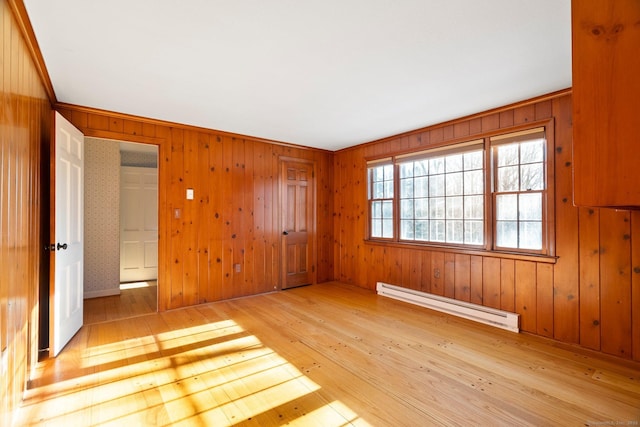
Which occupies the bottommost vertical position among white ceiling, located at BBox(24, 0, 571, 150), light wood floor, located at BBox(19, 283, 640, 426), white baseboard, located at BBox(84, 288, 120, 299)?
light wood floor, located at BBox(19, 283, 640, 426)

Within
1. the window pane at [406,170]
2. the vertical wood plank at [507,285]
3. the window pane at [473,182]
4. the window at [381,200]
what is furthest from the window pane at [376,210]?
the vertical wood plank at [507,285]

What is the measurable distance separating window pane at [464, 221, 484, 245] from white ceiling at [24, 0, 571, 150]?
4.35ft

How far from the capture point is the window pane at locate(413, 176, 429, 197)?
416cm

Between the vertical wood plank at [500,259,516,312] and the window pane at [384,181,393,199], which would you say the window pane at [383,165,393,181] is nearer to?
the window pane at [384,181,393,199]

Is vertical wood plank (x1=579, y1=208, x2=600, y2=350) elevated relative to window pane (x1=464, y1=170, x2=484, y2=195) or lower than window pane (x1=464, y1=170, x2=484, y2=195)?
lower

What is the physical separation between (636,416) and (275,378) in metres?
2.33

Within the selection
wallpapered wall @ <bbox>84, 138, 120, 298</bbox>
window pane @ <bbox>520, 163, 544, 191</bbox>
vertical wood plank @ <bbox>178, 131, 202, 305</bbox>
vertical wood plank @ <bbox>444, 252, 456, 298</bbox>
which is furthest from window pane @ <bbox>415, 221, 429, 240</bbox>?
wallpapered wall @ <bbox>84, 138, 120, 298</bbox>

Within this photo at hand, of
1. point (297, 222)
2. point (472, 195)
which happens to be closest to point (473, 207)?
point (472, 195)

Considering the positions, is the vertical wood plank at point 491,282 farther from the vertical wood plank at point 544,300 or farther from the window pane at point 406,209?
the window pane at point 406,209

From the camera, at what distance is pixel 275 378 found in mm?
2309

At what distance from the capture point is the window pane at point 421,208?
4.16 meters

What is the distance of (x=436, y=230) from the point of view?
4.05m

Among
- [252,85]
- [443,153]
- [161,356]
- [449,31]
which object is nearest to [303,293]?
[161,356]

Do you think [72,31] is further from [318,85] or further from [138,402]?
[138,402]
